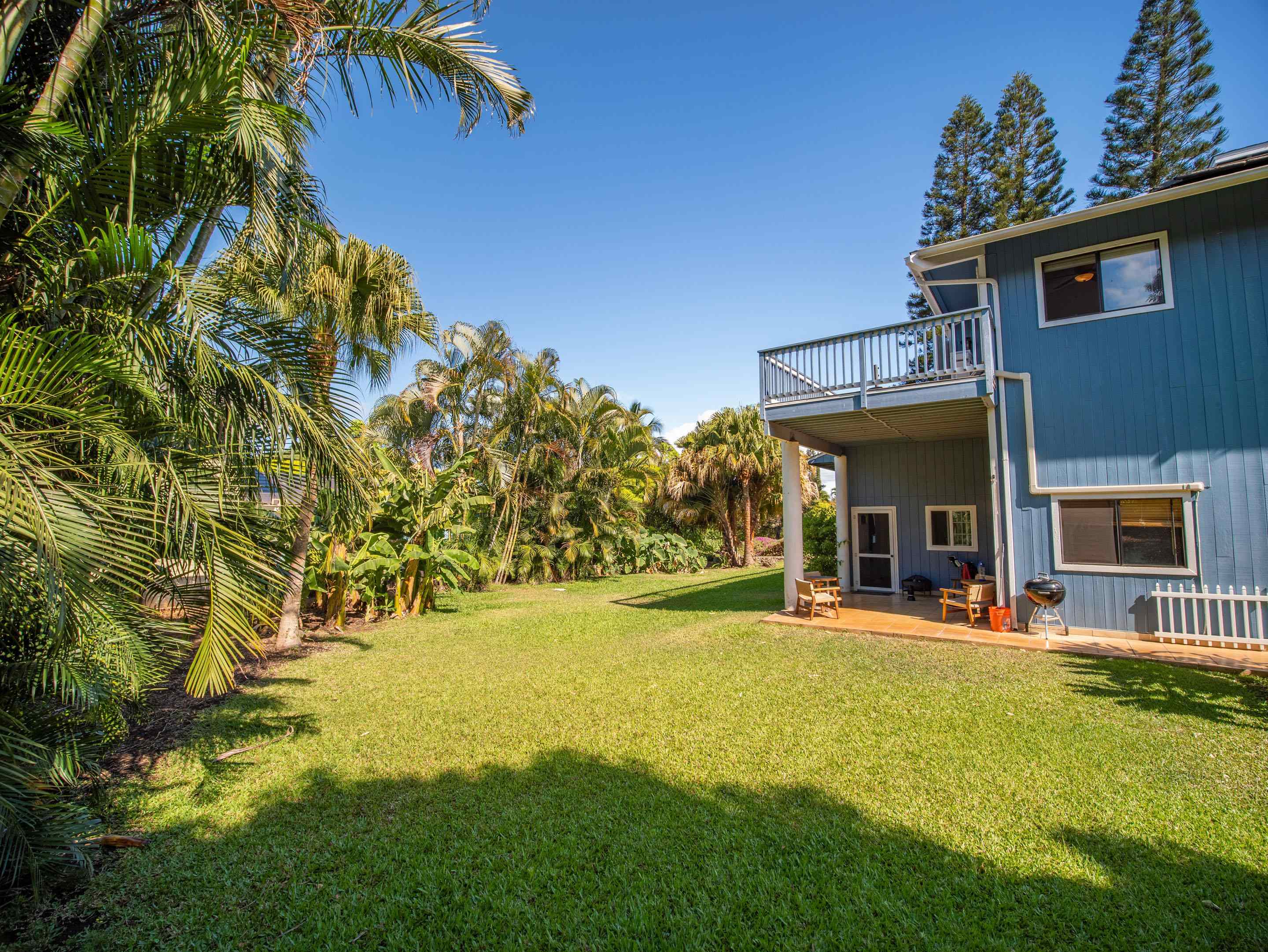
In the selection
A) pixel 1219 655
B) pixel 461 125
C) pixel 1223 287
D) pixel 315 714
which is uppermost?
pixel 461 125

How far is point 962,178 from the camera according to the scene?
985 inches

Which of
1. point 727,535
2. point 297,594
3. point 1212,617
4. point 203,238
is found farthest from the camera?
point 727,535

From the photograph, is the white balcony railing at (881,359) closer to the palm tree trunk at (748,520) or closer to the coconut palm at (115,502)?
the coconut palm at (115,502)

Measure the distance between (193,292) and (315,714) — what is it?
4752mm

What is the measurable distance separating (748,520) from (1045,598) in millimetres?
15462

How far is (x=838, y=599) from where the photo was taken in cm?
1072

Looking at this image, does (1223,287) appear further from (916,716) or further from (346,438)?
(346,438)

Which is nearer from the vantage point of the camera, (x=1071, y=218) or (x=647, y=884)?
(x=647, y=884)

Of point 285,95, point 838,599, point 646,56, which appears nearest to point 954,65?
point 646,56

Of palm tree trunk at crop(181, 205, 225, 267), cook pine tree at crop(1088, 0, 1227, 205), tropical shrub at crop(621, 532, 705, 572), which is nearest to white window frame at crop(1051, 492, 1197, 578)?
palm tree trunk at crop(181, 205, 225, 267)

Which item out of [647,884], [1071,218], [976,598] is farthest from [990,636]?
[647,884]

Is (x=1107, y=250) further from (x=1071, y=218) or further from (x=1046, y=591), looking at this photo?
(x=1046, y=591)

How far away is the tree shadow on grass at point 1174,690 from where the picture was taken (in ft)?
18.4

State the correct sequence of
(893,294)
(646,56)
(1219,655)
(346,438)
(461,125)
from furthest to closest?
(893,294)
(646,56)
(1219,655)
(461,125)
(346,438)
